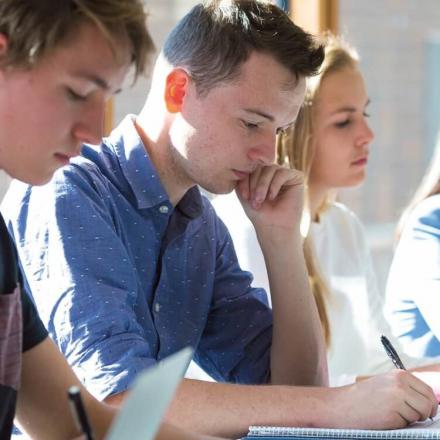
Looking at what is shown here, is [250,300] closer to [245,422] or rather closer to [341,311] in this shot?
[245,422]

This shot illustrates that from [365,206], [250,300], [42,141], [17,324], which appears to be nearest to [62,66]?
[42,141]

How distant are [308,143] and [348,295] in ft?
1.44

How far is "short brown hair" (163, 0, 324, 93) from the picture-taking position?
1.67m

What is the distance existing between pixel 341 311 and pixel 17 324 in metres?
1.57

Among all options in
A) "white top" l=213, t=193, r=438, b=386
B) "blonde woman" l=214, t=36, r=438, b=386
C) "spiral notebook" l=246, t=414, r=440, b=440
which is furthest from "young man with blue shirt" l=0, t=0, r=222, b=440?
"blonde woman" l=214, t=36, r=438, b=386

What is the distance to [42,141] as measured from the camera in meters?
1.15

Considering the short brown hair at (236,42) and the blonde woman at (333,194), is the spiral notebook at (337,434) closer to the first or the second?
the short brown hair at (236,42)

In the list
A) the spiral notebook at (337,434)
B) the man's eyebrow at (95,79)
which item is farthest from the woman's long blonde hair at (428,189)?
the man's eyebrow at (95,79)

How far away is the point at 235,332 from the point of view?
1831mm

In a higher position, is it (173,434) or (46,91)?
(46,91)

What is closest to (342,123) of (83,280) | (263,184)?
(263,184)

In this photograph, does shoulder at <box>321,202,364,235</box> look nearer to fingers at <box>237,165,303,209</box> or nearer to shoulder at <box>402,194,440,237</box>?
shoulder at <box>402,194,440,237</box>

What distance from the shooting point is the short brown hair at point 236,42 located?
5.49 feet

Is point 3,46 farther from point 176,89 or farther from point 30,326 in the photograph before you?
point 176,89
